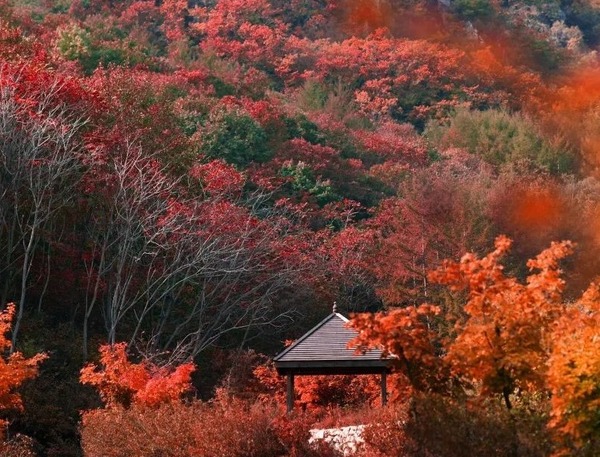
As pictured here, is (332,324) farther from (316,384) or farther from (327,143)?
(327,143)

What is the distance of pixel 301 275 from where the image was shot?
96.2 ft

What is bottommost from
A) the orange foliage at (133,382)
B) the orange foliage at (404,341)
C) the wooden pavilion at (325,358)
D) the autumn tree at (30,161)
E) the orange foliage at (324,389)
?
the orange foliage at (324,389)

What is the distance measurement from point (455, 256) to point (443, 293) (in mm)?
2619

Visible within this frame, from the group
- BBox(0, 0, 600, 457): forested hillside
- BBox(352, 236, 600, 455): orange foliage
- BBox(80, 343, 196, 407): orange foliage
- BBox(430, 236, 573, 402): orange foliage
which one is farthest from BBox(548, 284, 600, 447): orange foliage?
BBox(80, 343, 196, 407): orange foliage

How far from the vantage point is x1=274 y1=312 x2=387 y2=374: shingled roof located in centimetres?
2002

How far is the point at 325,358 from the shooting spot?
20047mm

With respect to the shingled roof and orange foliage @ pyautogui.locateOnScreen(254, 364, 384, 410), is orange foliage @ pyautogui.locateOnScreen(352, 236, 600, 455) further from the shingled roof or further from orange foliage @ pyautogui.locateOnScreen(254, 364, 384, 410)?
orange foliage @ pyautogui.locateOnScreen(254, 364, 384, 410)

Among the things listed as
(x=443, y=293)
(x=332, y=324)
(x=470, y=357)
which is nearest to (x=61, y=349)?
(x=332, y=324)

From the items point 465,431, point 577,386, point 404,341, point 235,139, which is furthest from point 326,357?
point 235,139

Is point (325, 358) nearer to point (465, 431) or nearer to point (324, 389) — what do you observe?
point (324, 389)

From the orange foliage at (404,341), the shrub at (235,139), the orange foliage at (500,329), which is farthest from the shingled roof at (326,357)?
the shrub at (235,139)

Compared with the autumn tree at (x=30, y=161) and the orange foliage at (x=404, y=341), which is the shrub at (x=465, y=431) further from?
the autumn tree at (x=30, y=161)

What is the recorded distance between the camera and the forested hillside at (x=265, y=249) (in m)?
13.9

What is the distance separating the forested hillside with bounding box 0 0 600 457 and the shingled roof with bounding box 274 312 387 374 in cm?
83
